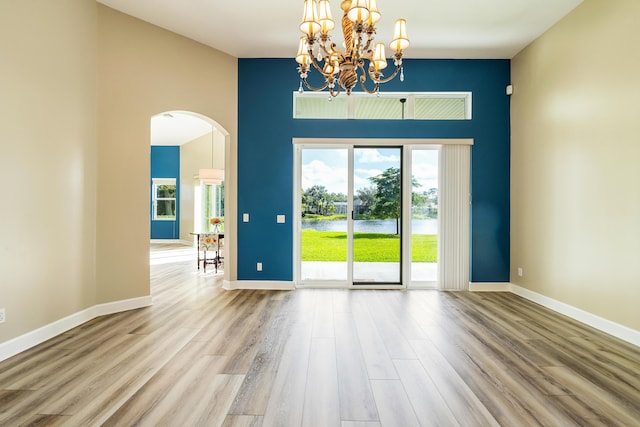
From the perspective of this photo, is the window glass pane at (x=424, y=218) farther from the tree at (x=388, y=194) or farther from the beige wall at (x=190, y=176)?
the beige wall at (x=190, y=176)

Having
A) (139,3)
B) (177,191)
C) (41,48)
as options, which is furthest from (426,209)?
(177,191)

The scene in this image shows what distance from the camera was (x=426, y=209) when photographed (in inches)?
207

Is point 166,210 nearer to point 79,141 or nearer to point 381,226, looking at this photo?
point 79,141

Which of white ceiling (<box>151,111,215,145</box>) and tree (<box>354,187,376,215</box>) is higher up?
white ceiling (<box>151,111,215,145</box>)

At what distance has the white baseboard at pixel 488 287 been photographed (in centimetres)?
510

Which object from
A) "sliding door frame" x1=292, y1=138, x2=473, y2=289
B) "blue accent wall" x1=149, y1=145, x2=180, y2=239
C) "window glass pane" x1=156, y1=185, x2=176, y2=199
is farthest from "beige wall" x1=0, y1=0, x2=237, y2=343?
"window glass pane" x1=156, y1=185, x2=176, y2=199

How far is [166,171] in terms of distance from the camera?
11.7 meters

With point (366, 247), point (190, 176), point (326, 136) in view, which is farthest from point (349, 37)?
point (190, 176)

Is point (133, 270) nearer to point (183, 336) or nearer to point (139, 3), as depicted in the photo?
point (183, 336)

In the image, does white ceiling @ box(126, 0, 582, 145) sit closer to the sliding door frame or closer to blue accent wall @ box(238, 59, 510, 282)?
blue accent wall @ box(238, 59, 510, 282)

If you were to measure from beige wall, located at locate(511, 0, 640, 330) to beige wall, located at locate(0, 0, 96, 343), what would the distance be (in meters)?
5.59

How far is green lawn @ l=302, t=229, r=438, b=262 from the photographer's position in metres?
5.25

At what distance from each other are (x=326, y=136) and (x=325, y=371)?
3.60m

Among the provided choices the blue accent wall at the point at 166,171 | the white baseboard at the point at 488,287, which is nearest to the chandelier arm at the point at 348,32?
→ the white baseboard at the point at 488,287
